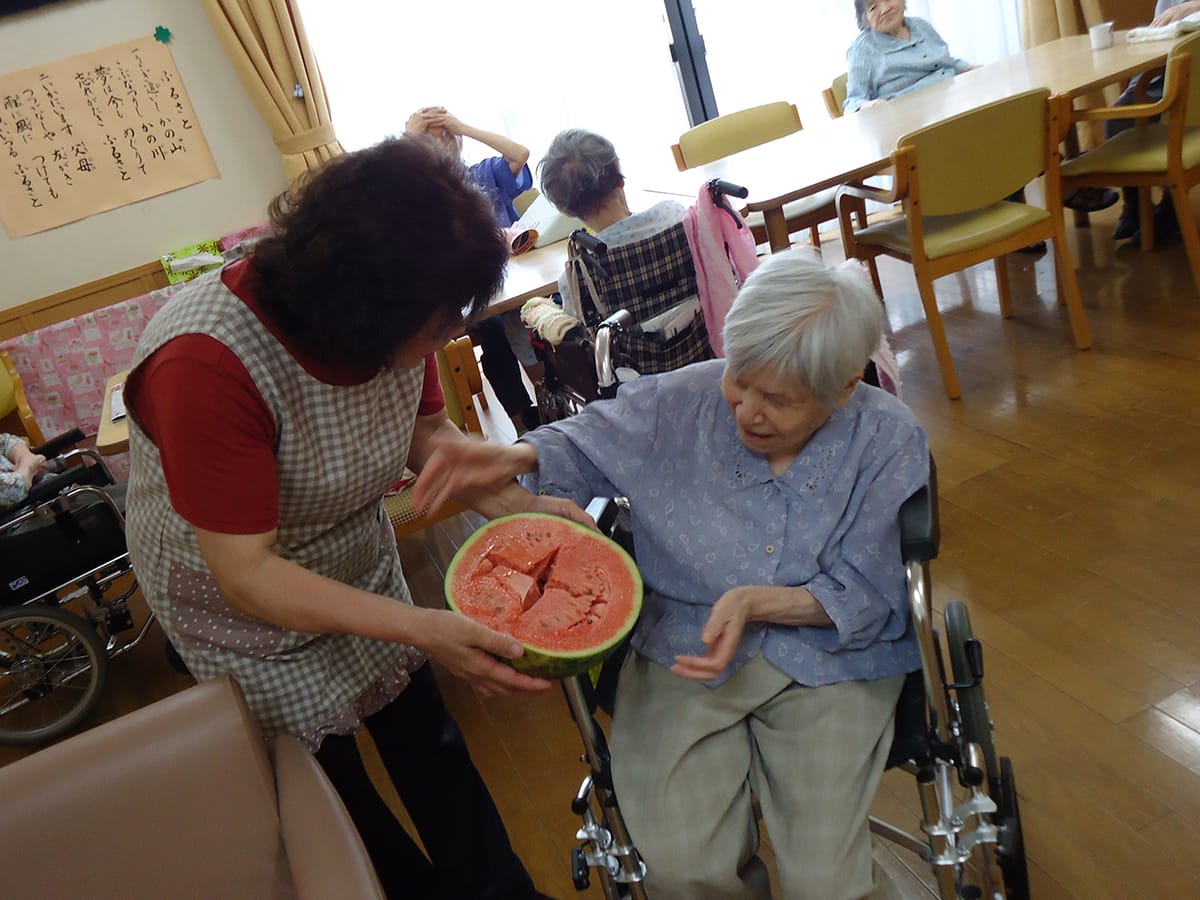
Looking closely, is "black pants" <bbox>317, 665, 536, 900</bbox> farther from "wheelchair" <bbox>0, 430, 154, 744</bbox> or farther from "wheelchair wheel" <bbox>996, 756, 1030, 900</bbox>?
"wheelchair" <bbox>0, 430, 154, 744</bbox>

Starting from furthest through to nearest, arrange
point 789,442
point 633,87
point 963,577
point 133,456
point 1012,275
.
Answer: point 633,87
point 1012,275
point 963,577
point 789,442
point 133,456

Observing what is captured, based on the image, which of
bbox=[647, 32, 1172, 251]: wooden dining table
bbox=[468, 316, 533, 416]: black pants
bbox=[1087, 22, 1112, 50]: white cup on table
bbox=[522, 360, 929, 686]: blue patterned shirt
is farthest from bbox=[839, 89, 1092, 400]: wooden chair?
bbox=[522, 360, 929, 686]: blue patterned shirt

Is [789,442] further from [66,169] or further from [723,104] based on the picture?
[723,104]

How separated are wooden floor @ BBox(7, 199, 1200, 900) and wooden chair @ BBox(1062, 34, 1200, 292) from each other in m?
0.41

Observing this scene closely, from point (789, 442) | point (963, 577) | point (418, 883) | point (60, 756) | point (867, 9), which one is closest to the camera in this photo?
point (60, 756)

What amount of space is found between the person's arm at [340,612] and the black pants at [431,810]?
0.42m

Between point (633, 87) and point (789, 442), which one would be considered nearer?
point (789, 442)

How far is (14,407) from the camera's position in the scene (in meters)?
4.25

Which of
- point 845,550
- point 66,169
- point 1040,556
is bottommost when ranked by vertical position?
point 1040,556

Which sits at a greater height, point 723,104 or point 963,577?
point 723,104

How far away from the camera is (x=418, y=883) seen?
168cm

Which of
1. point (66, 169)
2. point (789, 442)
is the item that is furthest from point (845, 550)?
point (66, 169)

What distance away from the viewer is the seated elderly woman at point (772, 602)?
132 cm

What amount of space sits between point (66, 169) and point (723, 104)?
3.48m
